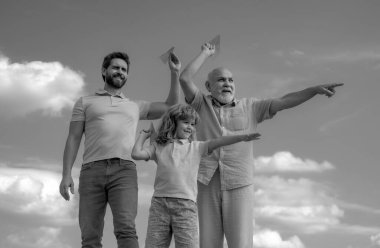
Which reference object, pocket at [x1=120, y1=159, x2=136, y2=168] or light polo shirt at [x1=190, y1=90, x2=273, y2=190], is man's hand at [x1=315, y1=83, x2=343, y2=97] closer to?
light polo shirt at [x1=190, y1=90, x2=273, y2=190]

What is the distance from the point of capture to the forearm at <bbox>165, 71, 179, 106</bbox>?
22.0 feet

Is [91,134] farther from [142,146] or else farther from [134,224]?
[134,224]

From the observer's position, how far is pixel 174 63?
268 inches

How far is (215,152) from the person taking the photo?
6391 mm

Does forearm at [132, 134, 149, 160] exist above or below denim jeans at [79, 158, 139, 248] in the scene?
above

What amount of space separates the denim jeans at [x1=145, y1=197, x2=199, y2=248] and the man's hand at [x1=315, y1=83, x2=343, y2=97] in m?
2.10

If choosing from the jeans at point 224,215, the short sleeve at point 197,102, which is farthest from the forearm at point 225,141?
the short sleeve at point 197,102

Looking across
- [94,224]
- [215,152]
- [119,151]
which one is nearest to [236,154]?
[215,152]

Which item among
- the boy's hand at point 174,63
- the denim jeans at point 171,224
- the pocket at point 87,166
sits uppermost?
the boy's hand at point 174,63

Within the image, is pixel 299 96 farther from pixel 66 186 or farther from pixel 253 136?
pixel 66 186

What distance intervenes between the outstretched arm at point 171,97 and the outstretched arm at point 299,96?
3.86ft

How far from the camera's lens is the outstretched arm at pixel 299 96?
6.41 meters

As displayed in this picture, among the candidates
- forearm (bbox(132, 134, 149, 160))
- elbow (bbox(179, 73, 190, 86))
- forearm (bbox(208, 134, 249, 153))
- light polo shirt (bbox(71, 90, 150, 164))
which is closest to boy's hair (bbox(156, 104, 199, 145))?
forearm (bbox(132, 134, 149, 160))

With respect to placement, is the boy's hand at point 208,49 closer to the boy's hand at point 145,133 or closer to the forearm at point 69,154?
the boy's hand at point 145,133
